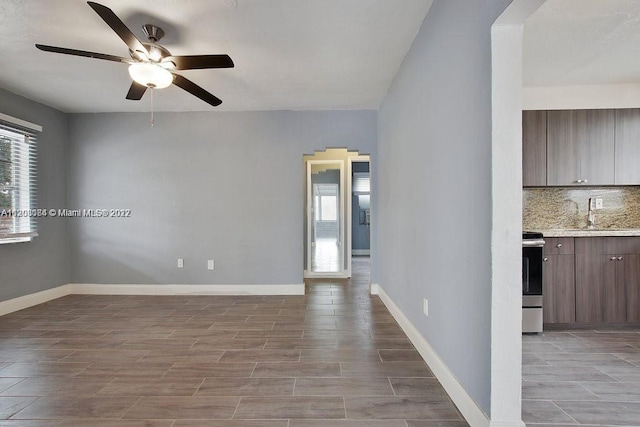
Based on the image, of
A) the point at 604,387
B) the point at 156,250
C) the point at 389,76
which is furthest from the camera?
the point at 156,250

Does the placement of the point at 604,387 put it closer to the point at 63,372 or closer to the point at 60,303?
the point at 63,372

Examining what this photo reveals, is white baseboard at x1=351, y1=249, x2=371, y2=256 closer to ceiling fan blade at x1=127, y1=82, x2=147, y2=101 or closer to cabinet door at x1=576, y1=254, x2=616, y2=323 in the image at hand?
cabinet door at x1=576, y1=254, x2=616, y2=323

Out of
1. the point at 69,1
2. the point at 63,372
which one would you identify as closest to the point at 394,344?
the point at 63,372

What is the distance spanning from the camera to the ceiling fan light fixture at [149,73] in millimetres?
2436

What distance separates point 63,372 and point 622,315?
4.80 m

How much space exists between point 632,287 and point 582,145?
146 centimetres

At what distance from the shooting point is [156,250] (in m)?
4.65

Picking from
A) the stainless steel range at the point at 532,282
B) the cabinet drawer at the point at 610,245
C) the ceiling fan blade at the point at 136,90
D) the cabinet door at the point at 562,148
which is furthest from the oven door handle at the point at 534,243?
the ceiling fan blade at the point at 136,90

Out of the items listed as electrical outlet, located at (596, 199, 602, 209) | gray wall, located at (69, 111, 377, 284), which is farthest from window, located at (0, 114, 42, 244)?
electrical outlet, located at (596, 199, 602, 209)

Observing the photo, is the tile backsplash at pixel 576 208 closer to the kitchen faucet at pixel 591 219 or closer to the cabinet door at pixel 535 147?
the kitchen faucet at pixel 591 219

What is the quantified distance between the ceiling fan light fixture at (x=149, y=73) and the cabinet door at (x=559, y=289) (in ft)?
12.3

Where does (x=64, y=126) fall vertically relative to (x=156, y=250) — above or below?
above

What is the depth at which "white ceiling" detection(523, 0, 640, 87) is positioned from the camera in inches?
86.7

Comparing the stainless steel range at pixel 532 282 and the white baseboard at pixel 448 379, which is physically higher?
the stainless steel range at pixel 532 282
